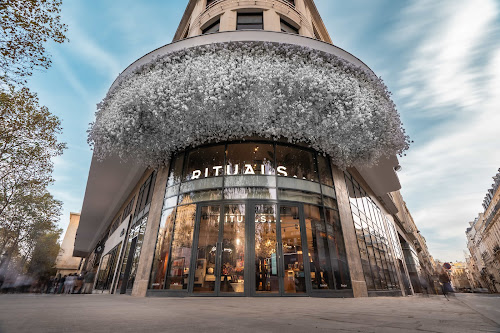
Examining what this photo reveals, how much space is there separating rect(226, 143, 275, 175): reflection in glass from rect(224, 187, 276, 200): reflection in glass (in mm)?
740

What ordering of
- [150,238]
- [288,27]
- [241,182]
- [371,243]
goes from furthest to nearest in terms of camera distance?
1. [288,27]
2. [371,243]
3. [150,238]
4. [241,182]

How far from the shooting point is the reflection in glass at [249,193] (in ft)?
33.1

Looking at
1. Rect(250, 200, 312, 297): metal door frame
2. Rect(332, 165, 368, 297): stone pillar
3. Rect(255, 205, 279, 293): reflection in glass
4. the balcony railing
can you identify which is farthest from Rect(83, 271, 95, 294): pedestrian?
the balcony railing

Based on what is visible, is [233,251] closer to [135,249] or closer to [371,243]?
[135,249]

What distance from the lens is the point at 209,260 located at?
915 centimetres

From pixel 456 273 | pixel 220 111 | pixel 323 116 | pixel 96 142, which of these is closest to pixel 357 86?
pixel 323 116

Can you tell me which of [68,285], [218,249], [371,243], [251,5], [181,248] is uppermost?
[251,5]

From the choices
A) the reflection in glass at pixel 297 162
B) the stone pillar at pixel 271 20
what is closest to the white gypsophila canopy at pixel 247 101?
the reflection in glass at pixel 297 162

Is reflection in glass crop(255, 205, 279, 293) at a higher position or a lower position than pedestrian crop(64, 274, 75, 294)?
higher

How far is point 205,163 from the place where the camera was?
11.1 m

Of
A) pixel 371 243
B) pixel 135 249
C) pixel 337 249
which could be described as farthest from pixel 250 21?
pixel 371 243

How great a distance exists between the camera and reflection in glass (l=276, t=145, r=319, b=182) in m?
10.9

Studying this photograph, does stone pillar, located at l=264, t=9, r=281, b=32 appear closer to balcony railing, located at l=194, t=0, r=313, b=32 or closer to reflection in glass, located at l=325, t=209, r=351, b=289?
balcony railing, located at l=194, t=0, r=313, b=32

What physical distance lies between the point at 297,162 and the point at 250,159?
7.22 ft
